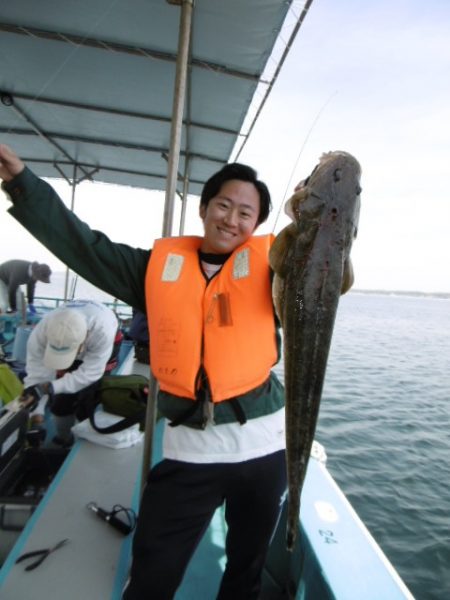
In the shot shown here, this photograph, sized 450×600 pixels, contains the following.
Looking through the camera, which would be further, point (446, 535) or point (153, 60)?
point (446, 535)

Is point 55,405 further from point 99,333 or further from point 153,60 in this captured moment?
point 153,60

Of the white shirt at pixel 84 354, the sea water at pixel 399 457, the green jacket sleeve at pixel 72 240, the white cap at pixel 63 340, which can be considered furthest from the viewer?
the sea water at pixel 399 457

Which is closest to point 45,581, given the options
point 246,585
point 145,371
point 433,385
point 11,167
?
point 246,585

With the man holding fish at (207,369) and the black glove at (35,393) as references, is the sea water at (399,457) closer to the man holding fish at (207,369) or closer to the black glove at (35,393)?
the man holding fish at (207,369)

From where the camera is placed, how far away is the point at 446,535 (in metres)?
5.84

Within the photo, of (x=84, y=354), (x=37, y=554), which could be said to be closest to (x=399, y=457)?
(x=84, y=354)

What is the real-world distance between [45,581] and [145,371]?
11.9 ft

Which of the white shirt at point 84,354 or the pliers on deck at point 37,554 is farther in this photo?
the white shirt at point 84,354

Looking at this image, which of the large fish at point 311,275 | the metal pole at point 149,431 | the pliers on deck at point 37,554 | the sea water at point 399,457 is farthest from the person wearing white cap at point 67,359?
the sea water at point 399,457

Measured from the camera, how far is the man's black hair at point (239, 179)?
1982 millimetres

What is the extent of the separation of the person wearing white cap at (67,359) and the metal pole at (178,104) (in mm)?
1874

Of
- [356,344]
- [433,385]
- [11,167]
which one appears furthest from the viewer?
[356,344]

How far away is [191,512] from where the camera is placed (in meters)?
1.73

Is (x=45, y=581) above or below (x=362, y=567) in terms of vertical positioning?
below
